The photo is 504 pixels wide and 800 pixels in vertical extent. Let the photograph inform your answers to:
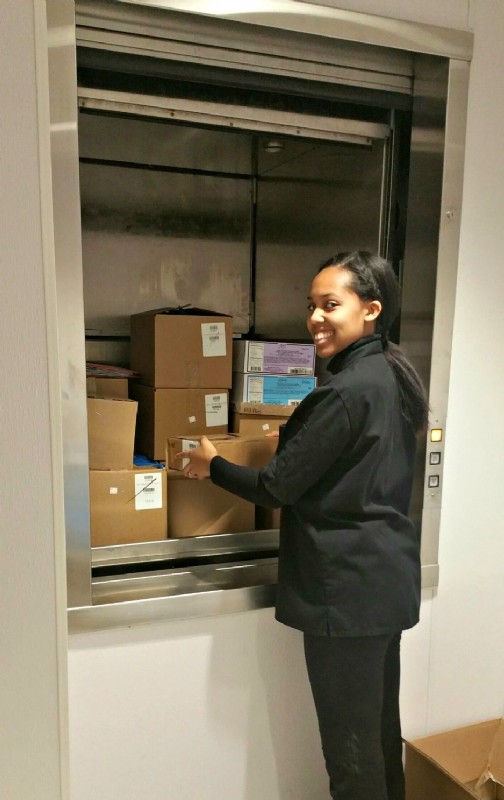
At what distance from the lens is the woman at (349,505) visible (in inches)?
50.0

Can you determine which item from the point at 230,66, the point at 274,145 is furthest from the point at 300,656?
the point at 274,145

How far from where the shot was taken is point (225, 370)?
5.56 ft

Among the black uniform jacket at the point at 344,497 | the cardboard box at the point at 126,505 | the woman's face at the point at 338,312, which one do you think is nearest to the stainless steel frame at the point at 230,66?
the cardboard box at the point at 126,505

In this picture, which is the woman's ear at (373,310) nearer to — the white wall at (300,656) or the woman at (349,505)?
the woman at (349,505)

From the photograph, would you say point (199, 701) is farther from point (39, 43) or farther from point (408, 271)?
point (39, 43)

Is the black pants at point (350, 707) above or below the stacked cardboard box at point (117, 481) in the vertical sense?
below

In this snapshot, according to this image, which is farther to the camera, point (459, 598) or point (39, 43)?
point (459, 598)

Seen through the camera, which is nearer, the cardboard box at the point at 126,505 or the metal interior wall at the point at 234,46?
the metal interior wall at the point at 234,46

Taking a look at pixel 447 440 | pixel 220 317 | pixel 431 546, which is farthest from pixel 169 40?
pixel 431 546

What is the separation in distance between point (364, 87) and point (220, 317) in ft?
2.23

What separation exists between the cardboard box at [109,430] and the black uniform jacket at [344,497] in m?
Answer: 0.26

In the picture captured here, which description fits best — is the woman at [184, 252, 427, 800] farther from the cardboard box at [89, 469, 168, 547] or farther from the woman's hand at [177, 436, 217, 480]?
the cardboard box at [89, 469, 168, 547]

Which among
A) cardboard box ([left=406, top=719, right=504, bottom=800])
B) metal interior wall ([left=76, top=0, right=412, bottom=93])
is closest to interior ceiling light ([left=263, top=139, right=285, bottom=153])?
metal interior wall ([left=76, top=0, right=412, bottom=93])

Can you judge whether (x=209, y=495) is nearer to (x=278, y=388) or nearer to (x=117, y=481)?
(x=117, y=481)
